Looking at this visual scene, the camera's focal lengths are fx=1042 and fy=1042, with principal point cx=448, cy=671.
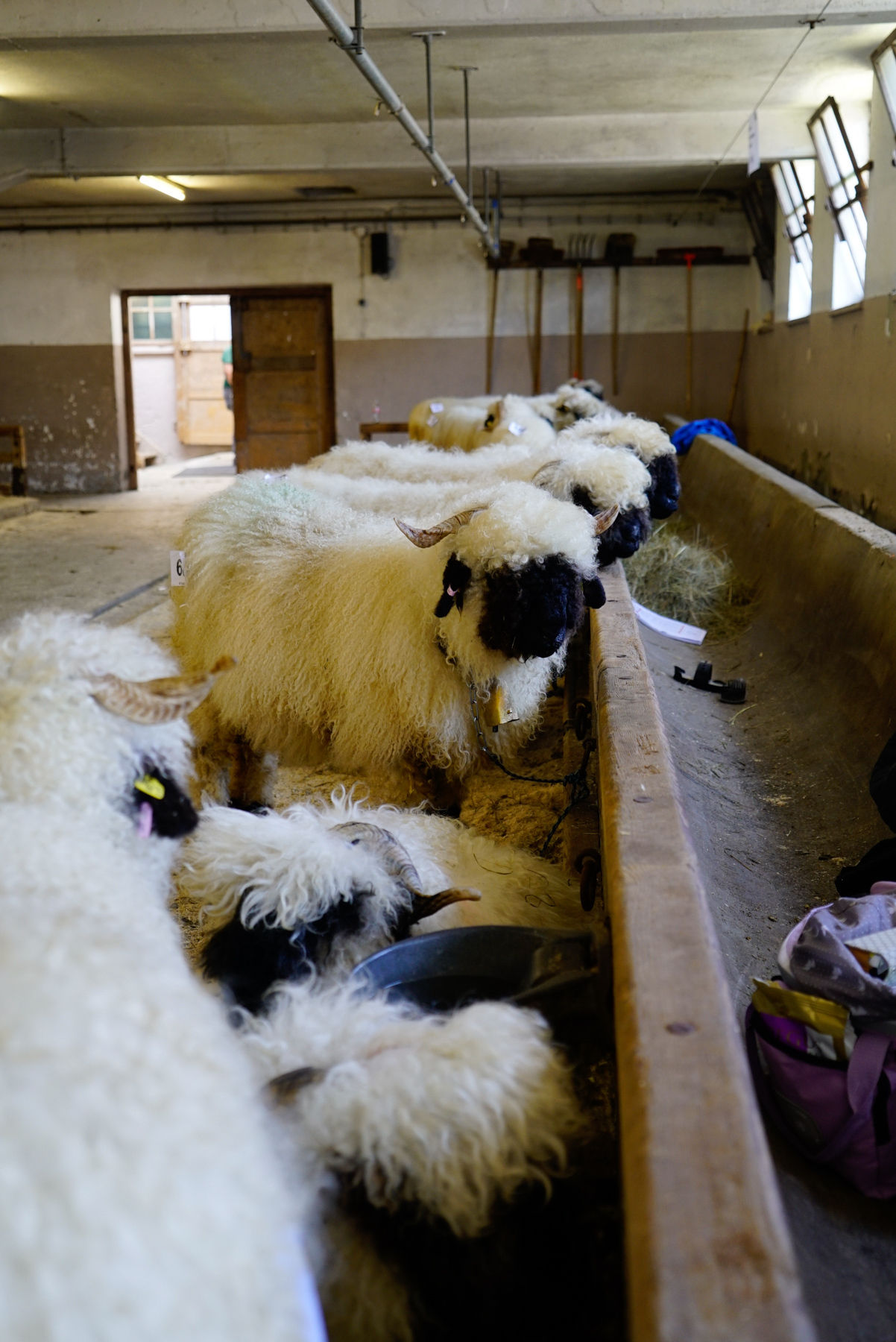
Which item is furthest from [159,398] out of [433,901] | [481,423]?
[433,901]

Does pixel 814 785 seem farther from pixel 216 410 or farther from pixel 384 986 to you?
pixel 216 410

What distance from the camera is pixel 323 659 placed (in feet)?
11.3

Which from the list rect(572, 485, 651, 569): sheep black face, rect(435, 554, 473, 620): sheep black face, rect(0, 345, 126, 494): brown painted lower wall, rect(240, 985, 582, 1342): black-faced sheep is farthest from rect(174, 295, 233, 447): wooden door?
rect(240, 985, 582, 1342): black-faced sheep

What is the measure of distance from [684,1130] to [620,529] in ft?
11.6

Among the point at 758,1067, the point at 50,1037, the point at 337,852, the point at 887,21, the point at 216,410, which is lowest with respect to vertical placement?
the point at 758,1067

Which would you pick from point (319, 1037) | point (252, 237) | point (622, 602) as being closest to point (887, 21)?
point (622, 602)

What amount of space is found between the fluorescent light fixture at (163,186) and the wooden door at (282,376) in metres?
2.06

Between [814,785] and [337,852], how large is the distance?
2.40m

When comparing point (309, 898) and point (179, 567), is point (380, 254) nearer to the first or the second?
point (179, 567)

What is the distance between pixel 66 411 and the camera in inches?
607

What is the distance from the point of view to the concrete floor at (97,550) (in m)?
7.66

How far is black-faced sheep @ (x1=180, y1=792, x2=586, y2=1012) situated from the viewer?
6.35 ft

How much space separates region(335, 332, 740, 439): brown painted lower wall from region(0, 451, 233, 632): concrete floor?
2.90 m

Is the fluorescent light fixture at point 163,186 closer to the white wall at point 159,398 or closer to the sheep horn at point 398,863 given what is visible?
the white wall at point 159,398
